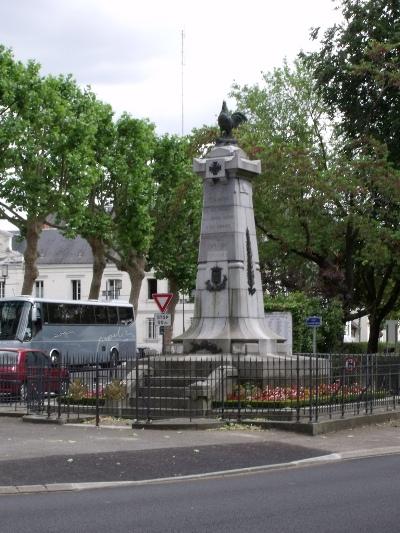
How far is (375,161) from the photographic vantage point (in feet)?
119

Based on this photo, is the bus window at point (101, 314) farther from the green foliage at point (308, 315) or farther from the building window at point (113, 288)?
the building window at point (113, 288)

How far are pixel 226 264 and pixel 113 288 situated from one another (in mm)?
66473

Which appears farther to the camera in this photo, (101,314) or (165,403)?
(101,314)

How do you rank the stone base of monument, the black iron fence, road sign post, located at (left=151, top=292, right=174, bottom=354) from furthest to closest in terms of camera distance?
1. road sign post, located at (left=151, top=292, right=174, bottom=354)
2. the stone base of monument
3. the black iron fence

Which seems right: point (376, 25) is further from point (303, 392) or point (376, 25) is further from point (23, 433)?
point (23, 433)

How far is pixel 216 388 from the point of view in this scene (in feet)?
66.3

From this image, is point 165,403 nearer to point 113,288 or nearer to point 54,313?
point 54,313

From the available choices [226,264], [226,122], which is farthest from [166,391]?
[226,122]

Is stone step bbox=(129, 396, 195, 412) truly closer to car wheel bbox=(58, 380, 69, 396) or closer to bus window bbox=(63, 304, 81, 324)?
car wheel bbox=(58, 380, 69, 396)

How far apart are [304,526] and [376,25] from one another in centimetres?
3069

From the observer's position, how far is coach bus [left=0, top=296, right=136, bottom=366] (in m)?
39.7

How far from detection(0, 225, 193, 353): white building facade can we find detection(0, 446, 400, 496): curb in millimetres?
70246

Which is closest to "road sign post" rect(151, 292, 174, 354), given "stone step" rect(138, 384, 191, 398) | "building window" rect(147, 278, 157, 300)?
"stone step" rect(138, 384, 191, 398)

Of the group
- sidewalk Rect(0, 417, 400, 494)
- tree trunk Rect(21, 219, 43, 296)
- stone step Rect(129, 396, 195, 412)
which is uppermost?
tree trunk Rect(21, 219, 43, 296)
